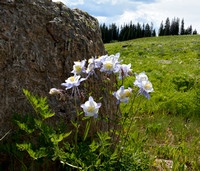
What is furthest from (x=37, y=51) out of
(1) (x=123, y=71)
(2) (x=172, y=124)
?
(2) (x=172, y=124)

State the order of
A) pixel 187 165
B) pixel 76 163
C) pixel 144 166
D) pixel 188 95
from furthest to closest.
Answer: pixel 188 95, pixel 187 165, pixel 144 166, pixel 76 163

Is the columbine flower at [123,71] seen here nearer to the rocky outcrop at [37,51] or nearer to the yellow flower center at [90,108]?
the rocky outcrop at [37,51]

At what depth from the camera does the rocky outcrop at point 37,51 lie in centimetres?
200

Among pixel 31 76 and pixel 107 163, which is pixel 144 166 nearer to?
pixel 107 163

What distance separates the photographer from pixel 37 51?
86.3 inches

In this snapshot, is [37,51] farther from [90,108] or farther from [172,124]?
[172,124]

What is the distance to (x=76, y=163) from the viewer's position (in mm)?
1678

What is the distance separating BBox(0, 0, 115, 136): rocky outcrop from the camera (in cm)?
200

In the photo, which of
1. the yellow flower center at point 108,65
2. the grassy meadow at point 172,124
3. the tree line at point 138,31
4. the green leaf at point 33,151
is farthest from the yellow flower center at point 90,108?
the tree line at point 138,31

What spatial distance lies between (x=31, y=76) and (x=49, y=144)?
2.68 feet

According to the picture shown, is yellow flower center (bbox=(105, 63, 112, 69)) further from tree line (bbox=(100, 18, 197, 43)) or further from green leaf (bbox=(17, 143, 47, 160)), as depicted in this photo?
tree line (bbox=(100, 18, 197, 43))

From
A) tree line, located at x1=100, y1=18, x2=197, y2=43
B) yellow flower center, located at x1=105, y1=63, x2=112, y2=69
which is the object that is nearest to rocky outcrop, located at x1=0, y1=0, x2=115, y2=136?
yellow flower center, located at x1=105, y1=63, x2=112, y2=69

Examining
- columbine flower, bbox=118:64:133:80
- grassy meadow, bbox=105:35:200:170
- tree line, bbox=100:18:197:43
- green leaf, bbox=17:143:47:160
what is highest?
tree line, bbox=100:18:197:43

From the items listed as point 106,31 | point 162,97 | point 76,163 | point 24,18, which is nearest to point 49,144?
point 76,163
